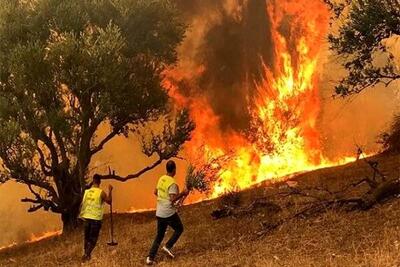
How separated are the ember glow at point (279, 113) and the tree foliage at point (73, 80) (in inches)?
Result: 296

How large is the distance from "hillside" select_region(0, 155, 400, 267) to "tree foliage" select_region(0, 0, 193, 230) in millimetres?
4583

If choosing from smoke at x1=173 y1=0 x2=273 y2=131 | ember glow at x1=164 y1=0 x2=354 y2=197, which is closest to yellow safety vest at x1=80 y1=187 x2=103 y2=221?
ember glow at x1=164 y1=0 x2=354 y2=197

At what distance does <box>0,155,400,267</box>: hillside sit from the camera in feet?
40.4

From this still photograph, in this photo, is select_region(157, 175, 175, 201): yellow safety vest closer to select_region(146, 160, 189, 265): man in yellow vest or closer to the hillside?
select_region(146, 160, 189, 265): man in yellow vest

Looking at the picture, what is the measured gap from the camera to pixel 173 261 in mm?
14594

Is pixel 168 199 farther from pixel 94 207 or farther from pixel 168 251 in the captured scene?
pixel 94 207

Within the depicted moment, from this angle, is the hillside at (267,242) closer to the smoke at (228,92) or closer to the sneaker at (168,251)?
the sneaker at (168,251)

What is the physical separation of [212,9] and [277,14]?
5.37 metres

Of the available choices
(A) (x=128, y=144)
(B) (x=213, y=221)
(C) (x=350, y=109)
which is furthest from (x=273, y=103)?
(B) (x=213, y=221)

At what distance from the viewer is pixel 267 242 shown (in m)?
15.1

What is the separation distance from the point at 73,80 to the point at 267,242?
13225 millimetres

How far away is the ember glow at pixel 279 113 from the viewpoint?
35.6 meters

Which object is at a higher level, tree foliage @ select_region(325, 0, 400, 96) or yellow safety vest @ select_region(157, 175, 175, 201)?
tree foliage @ select_region(325, 0, 400, 96)

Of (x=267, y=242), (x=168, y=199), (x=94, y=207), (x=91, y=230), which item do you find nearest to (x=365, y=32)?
(x=267, y=242)
